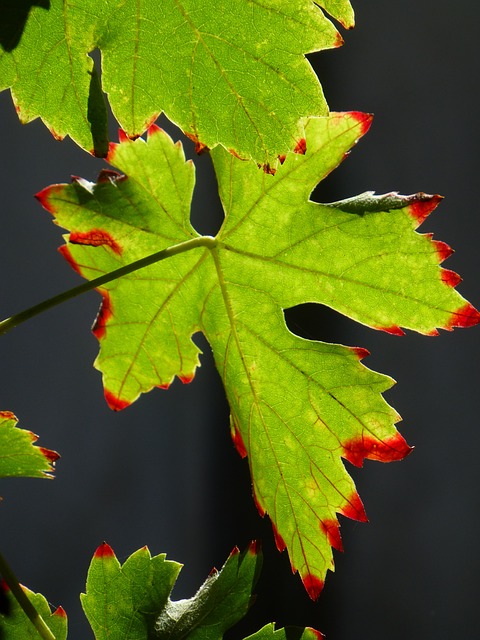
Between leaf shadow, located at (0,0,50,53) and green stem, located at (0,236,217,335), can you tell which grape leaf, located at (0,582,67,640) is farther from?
leaf shadow, located at (0,0,50,53)

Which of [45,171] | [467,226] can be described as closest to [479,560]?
[467,226]

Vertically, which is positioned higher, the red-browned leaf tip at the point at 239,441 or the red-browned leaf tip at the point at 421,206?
the red-browned leaf tip at the point at 421,206

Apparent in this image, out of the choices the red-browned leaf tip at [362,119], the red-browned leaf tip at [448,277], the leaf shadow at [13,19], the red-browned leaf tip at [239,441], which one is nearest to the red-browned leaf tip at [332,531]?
the red-browned leaf tip at [239,441]

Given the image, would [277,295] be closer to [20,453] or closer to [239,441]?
[239,441]

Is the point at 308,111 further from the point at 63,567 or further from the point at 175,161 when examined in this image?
the point at 63,567

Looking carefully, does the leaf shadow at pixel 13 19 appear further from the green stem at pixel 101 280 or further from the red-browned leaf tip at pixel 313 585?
the red-browned leaf tip at pixel 313 585

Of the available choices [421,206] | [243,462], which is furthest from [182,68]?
[243,462]

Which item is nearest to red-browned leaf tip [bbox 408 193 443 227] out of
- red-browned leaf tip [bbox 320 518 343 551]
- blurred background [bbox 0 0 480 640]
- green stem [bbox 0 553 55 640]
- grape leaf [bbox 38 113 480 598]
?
grape leaf [bbox 38 113 480 598]
